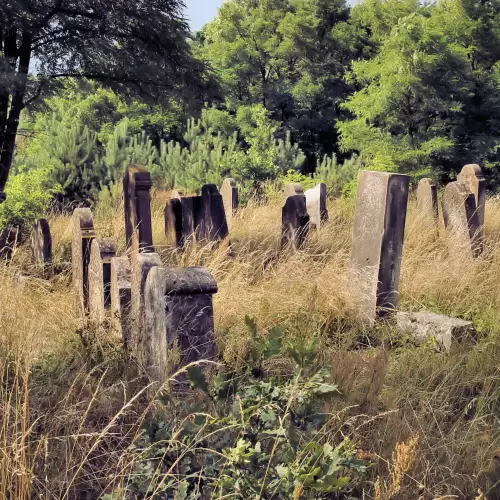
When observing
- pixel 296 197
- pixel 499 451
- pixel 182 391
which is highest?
pixel 296 197

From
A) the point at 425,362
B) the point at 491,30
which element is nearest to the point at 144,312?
the point at 425,362

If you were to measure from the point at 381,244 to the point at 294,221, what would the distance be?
1.83m

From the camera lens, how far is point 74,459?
2.70m

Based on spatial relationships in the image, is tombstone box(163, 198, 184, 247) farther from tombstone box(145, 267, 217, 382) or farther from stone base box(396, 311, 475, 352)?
tombstone box(145, 267, 217, 382)

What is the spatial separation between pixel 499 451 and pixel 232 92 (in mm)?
23445

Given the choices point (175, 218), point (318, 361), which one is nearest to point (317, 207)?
point (175, 218)

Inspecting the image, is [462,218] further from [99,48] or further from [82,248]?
[99,48]

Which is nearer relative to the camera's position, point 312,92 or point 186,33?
point 186,33

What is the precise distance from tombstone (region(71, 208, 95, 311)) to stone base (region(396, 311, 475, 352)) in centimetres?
252

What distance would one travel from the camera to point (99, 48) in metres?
8.31

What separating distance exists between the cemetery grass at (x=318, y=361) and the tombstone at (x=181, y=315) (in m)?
0.22

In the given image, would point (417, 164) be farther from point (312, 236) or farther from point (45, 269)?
point (45, 269)

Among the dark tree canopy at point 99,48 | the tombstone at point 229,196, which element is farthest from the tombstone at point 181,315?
the tombstone at point 229,196

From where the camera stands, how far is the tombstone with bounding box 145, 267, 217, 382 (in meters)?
3.10
